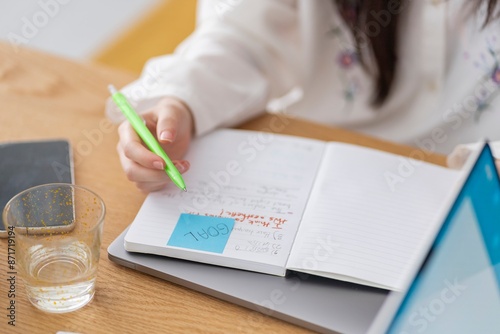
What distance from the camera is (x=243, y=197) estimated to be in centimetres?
73

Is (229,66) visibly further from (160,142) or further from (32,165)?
(32,165)

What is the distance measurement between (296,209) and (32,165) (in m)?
0.32

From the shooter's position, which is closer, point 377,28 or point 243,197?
point 243,197

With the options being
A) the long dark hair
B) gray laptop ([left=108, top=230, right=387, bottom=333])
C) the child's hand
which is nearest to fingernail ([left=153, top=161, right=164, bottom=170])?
the child's hand

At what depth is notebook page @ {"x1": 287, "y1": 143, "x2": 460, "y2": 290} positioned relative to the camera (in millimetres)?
644

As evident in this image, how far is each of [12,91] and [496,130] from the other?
71 centimetres

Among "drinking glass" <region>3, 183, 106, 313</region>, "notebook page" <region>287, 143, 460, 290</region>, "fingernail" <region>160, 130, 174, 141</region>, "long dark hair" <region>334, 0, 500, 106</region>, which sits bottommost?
"drinking glass" <region>3, 183, 106, 313</region>

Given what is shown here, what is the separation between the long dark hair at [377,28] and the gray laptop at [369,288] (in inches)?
18.9

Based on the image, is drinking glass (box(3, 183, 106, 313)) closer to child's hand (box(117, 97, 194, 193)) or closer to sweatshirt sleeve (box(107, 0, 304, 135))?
child's hand (box(117, 97, 194, 193))

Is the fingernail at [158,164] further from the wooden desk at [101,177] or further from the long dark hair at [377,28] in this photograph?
the long dark hair at [377,28]

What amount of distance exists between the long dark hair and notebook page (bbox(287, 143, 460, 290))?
257 millimetres

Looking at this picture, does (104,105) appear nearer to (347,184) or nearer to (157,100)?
(157,100)

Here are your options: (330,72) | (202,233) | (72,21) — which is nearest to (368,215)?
(202,233)

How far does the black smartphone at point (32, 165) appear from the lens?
747 mm
